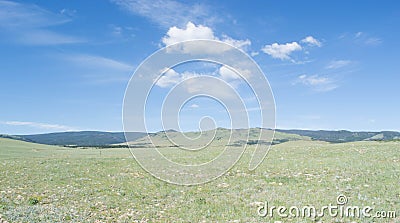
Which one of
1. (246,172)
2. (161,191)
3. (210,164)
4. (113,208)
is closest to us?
(113,208)

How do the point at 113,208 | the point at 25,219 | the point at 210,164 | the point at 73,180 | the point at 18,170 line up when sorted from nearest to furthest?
the point at 25,219 → the point at 113,208 → the point at 73,180 → the point at 18,170 → the point at 210,164

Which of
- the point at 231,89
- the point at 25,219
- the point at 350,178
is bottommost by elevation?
the point at 25,219

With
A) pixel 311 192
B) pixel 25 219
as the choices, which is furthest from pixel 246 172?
pixel 25 219

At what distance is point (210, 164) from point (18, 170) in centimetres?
1563

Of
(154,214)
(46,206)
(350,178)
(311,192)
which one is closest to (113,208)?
(154,214)

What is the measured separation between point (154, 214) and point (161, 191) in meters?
4.73

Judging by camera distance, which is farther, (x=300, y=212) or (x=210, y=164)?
(x=210, y=164)

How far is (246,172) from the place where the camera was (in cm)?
2400

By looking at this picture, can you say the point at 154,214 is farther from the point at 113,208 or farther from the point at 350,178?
the point at 350,178

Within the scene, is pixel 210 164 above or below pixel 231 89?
below

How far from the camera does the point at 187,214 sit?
45.1 feet

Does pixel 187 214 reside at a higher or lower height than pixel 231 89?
lower

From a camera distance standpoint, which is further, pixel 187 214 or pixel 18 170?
pixel 18 170

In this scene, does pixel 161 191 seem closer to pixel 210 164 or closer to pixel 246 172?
pixel 246 172
